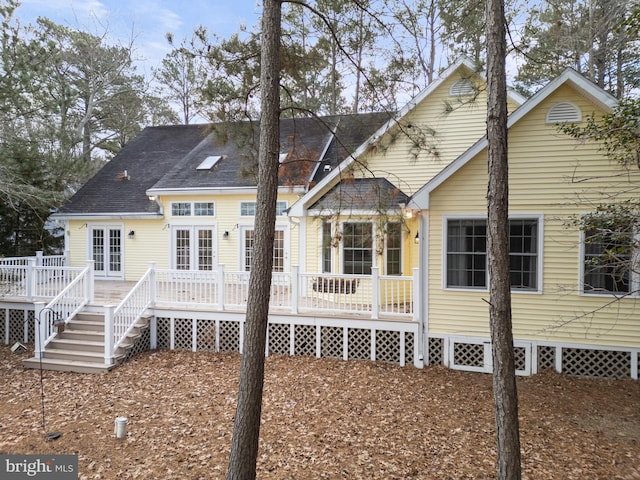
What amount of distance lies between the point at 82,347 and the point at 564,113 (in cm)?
1074

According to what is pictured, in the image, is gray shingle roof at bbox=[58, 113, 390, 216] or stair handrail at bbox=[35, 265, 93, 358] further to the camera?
gray shingle roof at bbox=[58, 113, 390, 216]

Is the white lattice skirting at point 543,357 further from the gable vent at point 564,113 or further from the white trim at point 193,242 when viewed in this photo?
the white trim at point 193,242

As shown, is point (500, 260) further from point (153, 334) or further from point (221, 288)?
point (153, 334)

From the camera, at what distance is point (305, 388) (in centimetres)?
722


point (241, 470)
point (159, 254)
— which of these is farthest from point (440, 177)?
point (159, 254)

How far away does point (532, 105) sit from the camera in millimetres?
7207

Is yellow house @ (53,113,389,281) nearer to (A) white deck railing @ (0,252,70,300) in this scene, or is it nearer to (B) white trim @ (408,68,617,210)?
(A) white deck railing @ (0,252,70,300)

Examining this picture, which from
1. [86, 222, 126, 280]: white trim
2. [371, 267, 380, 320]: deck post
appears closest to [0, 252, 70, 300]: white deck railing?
[86, 222, 126, 280]: white trim

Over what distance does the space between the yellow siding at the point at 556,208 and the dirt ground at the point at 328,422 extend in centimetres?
98

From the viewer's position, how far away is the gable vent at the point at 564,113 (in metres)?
7.10

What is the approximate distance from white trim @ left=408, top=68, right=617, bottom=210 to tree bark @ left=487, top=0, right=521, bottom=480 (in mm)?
2453

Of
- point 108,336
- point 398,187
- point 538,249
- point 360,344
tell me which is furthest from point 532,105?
point 108,336

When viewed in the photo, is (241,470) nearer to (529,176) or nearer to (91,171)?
(529,176)

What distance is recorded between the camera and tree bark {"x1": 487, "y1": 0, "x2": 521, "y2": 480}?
3775mm
